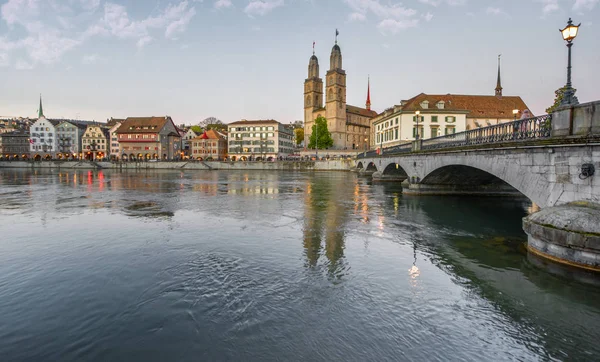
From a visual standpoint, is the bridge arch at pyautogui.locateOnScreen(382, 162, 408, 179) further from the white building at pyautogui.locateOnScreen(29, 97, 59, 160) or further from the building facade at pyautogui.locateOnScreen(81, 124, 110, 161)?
the white building at pyautogui.locateOnScreen(29, 97, 59, 160)

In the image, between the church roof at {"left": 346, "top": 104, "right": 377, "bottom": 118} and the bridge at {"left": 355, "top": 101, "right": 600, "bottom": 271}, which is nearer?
the bridge at {"left": 355, "top": 101, "right": 600, "bottom": 271}

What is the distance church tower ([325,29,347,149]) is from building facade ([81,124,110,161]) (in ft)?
273

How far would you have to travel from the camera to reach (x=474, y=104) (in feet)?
254

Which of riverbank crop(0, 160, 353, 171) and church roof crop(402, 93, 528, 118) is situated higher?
church roof crop(402, 93, 528, 118)

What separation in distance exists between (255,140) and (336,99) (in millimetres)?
32550

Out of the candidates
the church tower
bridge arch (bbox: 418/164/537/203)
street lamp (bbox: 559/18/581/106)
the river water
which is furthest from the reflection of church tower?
street lamp (bbox: 559/18/581/106)

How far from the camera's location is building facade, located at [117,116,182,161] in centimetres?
12181

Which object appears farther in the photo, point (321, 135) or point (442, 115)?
point (321, 135)

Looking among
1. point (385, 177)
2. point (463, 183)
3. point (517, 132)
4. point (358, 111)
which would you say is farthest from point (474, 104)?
point (517, 132)

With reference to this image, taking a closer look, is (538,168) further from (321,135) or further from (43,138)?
(43,138)

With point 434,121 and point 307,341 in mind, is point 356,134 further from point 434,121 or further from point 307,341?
point 307,341

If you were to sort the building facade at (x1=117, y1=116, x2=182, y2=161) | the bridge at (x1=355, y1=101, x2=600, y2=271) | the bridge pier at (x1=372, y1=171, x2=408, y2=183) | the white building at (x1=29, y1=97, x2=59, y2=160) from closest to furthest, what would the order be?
1. the bridge at (x1=355, y1=101, x2=600, y2=271)
2. the bridge pier at (x1=372, y1=171, x2=408, y2=183)
3. the building facade at (x1=117, y1=116, x2=182, y2=161)
4. the white building at (x1=29, y1=97, x2=59, y2=160)

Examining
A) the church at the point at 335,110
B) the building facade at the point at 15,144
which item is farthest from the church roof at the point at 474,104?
the building facade at the point at 15,144

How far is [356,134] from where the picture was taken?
141 meters
